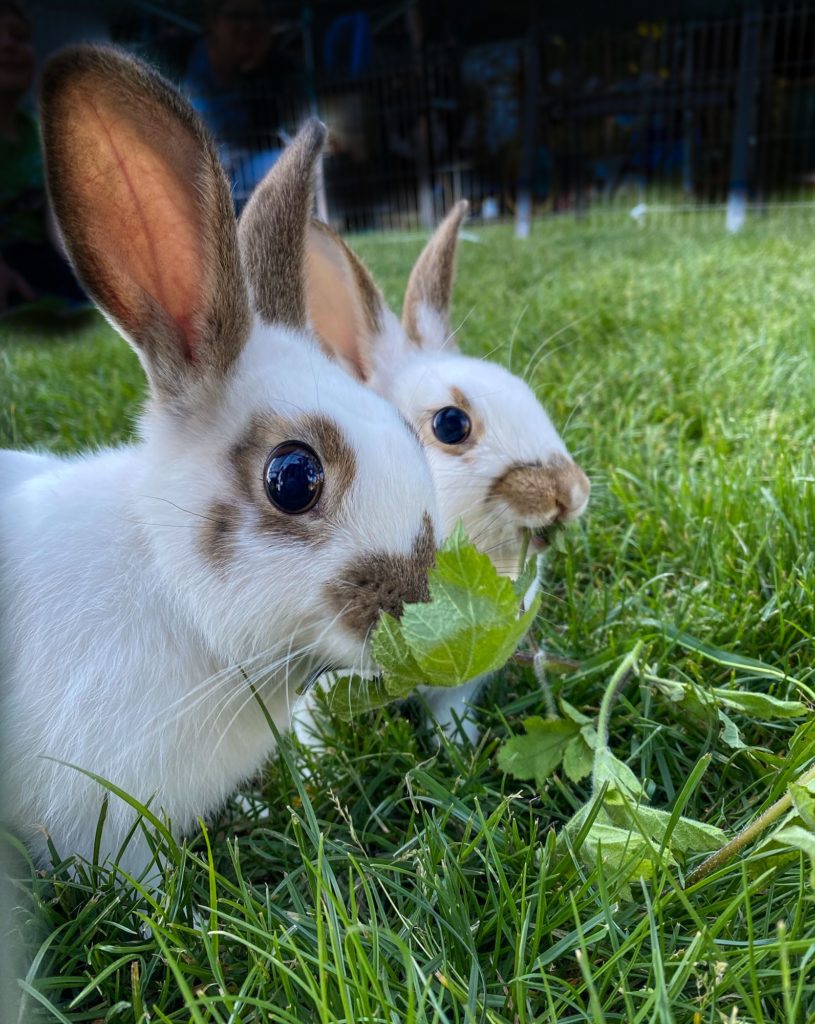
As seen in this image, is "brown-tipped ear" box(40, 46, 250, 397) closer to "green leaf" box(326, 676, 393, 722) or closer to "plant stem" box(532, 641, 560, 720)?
"green leaf" box(326, 676, 393, 722)

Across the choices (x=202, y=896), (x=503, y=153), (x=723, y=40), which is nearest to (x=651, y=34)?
(x=723, y=40)

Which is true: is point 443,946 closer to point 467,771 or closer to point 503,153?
point 467,771

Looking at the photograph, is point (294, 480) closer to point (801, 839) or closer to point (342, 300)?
point (801, 839)

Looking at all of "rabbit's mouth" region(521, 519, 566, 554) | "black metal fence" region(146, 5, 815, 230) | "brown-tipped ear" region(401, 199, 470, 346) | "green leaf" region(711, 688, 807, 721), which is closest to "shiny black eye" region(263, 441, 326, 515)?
"rabbit's mouth" region(521, 519, 566, 554)

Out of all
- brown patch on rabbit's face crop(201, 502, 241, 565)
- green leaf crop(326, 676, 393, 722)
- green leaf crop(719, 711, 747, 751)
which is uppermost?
brown patch on rabbit's face crop(201, 502, 241, 565)

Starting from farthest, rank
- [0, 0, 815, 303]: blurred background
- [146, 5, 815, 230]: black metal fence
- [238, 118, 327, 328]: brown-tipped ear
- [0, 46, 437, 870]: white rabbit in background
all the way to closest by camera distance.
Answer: [146, 5, 815, 230]: black metal fence
[0, 0, 815, 303]: blurred background
[238, 118, 327, 328]: brown-tipped ear
[0, 46, 437, 870]: white rabbit in background

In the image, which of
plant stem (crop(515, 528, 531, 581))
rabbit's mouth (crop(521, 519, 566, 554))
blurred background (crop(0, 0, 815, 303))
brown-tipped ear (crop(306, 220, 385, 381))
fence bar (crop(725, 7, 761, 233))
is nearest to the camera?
plant stem (crop(515, 528, 531, 581))

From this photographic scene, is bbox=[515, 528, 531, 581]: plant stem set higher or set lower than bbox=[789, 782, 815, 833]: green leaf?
lower
